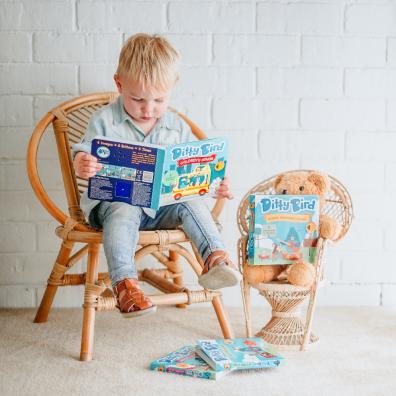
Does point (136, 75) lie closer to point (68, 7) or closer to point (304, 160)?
point (68, 7)

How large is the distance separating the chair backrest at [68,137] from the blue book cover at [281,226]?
419 millimetres

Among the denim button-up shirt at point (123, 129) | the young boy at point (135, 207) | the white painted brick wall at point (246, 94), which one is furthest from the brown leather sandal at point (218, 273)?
the white painted brick wall at point (246, 94)

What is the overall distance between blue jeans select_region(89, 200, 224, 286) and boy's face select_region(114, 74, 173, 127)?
10.6 inches

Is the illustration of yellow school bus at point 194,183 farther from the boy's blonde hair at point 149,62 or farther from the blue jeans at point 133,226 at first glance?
the boy's blonde hair at point 149,62

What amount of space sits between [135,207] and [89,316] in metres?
0.33

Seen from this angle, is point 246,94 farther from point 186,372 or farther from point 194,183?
point 186,372

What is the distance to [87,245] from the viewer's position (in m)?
2.00

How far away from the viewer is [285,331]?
1979 millimetres

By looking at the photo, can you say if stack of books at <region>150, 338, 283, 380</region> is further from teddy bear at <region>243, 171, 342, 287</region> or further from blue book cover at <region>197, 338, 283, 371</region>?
teddy bear at <region>243, 171, 342, 287</region>

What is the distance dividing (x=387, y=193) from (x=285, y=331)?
2.53 feet

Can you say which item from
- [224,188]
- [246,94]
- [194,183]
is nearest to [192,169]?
[194,183]

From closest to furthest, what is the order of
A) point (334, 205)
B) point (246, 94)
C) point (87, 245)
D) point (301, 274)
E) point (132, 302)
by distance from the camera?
point (132, 302), point (301, 274), point (87, 245), point (334, 205), point (246, 94)

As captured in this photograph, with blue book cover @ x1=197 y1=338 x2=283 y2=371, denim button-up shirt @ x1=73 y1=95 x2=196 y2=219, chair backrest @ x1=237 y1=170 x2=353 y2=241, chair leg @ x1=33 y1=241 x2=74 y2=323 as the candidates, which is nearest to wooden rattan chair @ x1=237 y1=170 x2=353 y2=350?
chair backrest @ x1=237 y1=170 x2=353 y2=241

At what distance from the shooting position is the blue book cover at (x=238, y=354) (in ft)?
5.57
